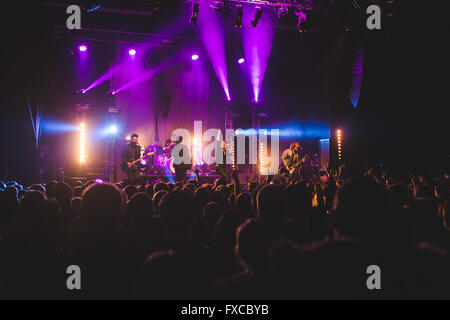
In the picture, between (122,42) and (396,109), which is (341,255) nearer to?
(396,109)

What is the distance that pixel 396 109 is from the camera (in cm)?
1182

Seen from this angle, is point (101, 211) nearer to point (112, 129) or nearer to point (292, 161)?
point (292, 161)

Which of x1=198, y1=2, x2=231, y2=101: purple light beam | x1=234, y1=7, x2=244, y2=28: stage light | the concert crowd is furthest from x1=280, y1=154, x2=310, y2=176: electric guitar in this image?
the concert crowd

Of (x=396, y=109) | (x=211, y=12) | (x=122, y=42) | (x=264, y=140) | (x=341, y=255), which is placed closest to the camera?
(x=341, y=255)

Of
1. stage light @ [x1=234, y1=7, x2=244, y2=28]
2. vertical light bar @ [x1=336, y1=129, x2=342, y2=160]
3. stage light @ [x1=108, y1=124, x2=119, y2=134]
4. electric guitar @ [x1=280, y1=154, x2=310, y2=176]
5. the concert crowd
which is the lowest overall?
the concert crowd

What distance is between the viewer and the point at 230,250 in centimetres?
253

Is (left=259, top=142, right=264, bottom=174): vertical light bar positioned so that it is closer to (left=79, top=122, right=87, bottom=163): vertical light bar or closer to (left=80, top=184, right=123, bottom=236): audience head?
(left=79, top=122, right=87, bottom=163): vertical light bar

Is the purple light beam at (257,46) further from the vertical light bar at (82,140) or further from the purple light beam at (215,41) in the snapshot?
the vertical light bar at (82,140)

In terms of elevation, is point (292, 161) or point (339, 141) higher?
point (339, 141)

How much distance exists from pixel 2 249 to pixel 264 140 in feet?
44.7

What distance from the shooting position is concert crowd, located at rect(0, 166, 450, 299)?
60.7 inches

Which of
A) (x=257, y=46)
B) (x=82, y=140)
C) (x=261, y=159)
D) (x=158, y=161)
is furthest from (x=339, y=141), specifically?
(x=82, y=140)

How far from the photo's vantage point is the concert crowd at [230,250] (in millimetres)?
1542
